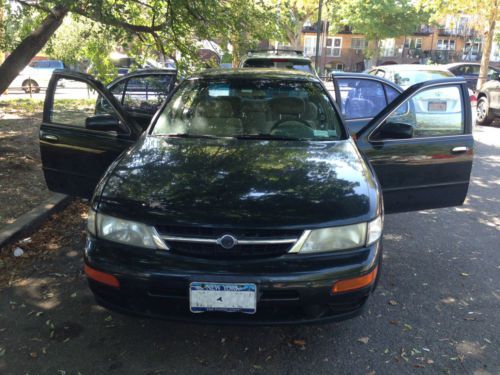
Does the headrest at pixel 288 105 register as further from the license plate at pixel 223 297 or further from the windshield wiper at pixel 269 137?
the license plate at pixel 223 297

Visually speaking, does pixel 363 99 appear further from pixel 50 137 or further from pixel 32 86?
pixel 32 86

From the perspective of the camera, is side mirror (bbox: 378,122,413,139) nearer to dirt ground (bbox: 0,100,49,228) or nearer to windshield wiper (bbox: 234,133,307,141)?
windshield wiper (bbox: 234,133,307,141)

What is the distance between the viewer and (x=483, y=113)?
12.7m

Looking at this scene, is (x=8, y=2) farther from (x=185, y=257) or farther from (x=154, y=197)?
(x=185, y=257)

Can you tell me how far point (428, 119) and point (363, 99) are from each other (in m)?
1.34

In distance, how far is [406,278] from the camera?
381 centimetres

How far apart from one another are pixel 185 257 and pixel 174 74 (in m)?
3.94

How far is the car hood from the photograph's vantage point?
97.7 inches

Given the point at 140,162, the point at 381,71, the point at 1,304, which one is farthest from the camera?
the point at 381,71

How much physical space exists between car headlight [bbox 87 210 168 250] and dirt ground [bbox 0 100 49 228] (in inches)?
93.5

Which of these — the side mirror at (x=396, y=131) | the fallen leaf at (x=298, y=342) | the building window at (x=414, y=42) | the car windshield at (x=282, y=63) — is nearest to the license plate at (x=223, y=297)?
the fallen leaf at (x=298, y=342)

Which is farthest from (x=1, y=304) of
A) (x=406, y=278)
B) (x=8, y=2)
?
(x=8, y=2)

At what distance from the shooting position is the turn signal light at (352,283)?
2463 millimetres

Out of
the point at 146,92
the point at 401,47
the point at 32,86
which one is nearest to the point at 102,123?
the point at 146,92
